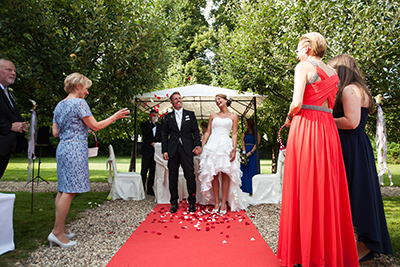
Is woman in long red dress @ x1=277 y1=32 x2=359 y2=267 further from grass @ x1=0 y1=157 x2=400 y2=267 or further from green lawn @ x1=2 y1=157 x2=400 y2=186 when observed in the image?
green lawn @ x1=2 y1=157 x2=400 y2=186

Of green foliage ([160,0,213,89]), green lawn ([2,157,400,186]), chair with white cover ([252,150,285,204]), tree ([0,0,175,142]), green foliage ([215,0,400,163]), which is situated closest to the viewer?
tree ([0,0,175,142])

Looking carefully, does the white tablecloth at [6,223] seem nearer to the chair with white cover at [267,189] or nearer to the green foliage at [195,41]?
the chair with white cover at [267,189]

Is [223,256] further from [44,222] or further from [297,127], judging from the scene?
[44,222]

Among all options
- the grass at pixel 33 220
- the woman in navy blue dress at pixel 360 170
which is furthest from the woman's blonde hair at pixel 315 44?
the grass at pixel 33 220

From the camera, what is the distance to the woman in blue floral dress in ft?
11.5

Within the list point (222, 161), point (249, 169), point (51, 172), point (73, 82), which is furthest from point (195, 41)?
point (73, 82)

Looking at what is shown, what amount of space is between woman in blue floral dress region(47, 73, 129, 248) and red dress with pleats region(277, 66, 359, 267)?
2.10 meters

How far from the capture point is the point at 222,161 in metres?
5.59

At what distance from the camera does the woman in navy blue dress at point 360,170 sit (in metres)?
2.86

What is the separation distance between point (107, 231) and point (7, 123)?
6.79ft

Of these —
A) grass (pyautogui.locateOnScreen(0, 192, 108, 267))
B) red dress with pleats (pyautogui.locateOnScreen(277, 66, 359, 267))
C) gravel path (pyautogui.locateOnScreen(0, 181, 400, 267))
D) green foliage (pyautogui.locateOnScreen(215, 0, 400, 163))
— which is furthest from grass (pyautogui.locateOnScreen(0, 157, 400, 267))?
green foliage (pyautogui.locateOnScreen(215, 0, 400, 163))

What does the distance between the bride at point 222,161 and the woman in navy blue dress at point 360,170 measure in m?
2.77

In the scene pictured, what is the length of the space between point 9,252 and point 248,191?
19.4ft

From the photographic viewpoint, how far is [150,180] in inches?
311
